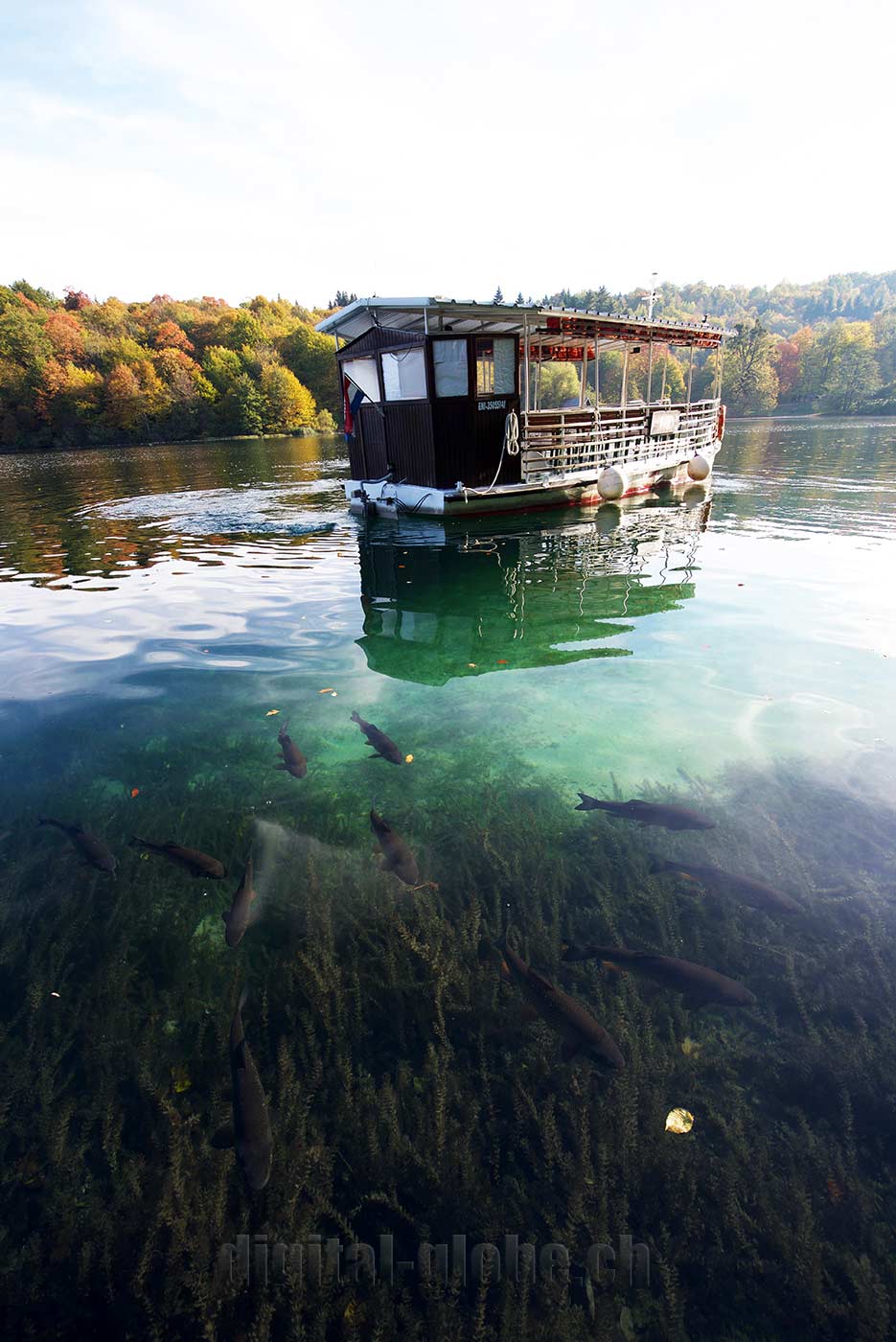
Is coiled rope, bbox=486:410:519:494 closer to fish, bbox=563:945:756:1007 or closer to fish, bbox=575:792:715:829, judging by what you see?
fish, bbox=575:792:715:829

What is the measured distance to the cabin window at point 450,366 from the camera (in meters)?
15.3

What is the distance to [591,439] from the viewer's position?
19.0 metres

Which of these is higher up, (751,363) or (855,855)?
(751,363)

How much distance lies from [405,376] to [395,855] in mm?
15367

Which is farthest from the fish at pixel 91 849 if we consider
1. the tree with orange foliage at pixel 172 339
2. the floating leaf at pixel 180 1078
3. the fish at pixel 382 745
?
the tree with orange foliage at pixel 172 339

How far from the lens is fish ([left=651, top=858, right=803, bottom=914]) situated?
3.90 meters

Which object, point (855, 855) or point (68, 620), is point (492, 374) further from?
point (855, 855)

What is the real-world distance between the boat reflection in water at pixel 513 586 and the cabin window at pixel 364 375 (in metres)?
3.99

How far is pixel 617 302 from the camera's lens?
14200 cm

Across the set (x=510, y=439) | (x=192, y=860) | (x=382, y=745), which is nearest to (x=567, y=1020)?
(x=192, y=860)

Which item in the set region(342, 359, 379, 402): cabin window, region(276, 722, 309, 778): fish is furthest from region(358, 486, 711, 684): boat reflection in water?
region(342, 359, 379, 402): cabin window

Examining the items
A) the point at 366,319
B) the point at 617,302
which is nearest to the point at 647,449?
the point at 366,319

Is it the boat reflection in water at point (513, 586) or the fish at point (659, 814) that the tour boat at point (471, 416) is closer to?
the boat reflection in water at point (513, 586)

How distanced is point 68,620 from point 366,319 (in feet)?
42.0
